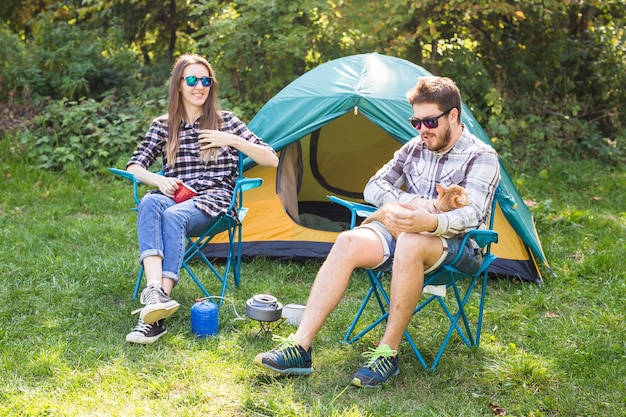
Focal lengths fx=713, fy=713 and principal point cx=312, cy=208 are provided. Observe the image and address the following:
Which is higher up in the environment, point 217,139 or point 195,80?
point 195,80

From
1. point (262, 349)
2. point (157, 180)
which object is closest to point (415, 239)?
point (262, 349)

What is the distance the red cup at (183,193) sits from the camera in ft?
9.95

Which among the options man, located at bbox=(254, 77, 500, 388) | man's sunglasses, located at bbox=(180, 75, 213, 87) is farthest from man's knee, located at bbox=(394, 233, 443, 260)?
man's sunglasses, located at bbox=(180, 75, 213, 87)

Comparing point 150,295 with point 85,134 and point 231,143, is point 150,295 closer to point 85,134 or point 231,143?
point 231,143

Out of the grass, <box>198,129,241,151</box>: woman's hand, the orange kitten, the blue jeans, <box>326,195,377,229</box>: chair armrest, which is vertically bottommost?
the grass

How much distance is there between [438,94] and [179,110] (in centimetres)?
125

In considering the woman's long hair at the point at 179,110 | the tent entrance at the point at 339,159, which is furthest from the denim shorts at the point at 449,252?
the tent entrance at the point at 339,159

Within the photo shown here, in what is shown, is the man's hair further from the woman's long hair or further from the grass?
the woman's long hair

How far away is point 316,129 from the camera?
364cm

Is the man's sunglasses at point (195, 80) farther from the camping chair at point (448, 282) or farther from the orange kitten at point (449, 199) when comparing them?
the orange kitten at point (449, 199)

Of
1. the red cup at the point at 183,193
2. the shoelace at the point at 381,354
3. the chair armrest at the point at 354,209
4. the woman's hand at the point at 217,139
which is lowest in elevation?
the shoelace at the point at 381,354

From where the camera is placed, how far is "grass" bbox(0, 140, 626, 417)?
2.21 m

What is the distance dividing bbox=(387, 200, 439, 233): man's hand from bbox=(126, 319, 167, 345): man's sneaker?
0.97 metres

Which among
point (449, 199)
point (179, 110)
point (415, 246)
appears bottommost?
point (415, 246)
